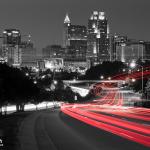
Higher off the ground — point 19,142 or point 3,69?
point 3,69

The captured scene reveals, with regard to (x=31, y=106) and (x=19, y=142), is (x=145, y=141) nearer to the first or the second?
(x=19, y=142)

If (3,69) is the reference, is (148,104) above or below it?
below

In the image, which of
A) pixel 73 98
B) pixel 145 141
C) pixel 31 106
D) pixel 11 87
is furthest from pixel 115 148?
pixel 73 98

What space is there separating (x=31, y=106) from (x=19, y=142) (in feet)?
348

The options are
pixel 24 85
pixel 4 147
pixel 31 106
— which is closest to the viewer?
pixel 4 147

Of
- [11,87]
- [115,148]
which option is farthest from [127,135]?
[11,87]

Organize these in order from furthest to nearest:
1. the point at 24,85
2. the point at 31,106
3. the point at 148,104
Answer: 1. the point at 31,106
2. the point at 24,85
3. the point at 148,104

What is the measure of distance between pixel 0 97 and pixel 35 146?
3722 cm

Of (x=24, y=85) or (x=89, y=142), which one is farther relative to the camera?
(x=24, y=85)

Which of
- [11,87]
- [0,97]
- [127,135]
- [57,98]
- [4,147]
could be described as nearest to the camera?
[4,147]

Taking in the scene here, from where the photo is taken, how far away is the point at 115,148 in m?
21.7

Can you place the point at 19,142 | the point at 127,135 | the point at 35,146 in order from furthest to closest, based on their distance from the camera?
the point at 127,135, the point at 19,142, the point at 35,146

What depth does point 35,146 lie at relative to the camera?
22.8 meters

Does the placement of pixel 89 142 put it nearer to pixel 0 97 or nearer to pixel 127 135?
pixel 127 135
